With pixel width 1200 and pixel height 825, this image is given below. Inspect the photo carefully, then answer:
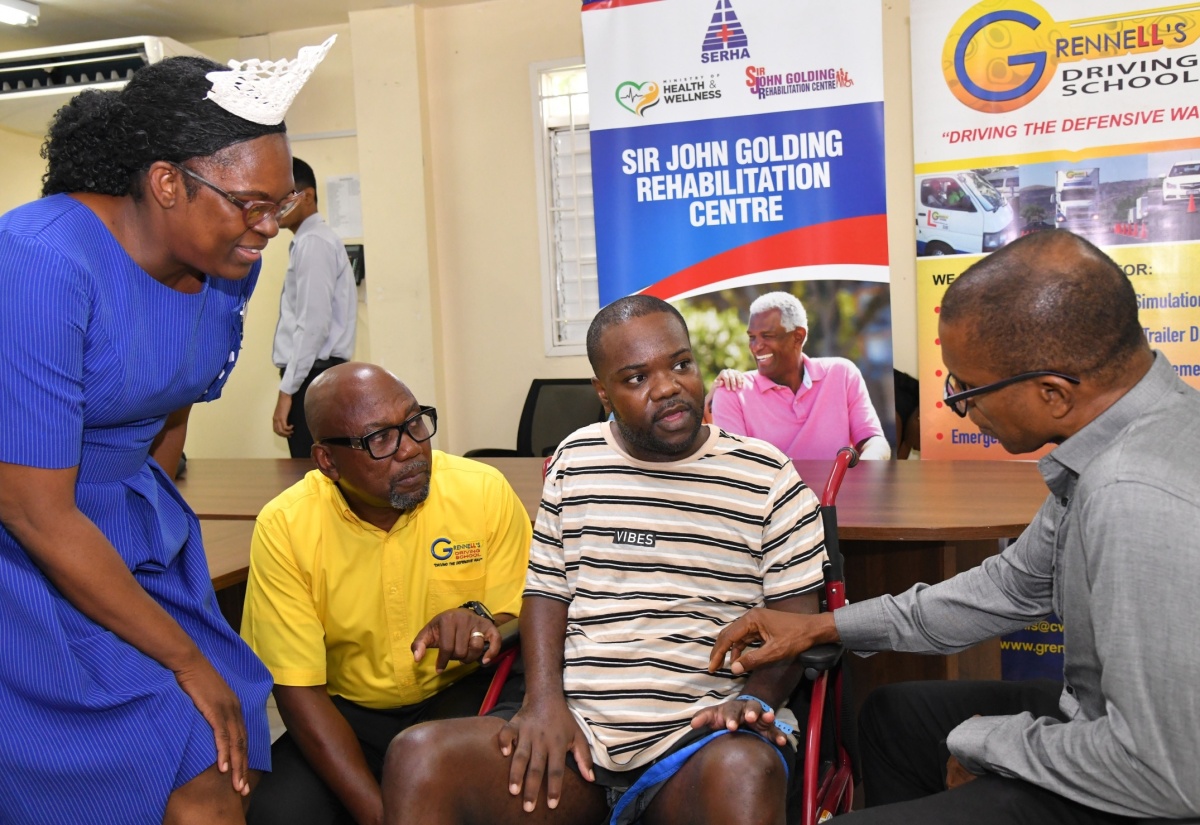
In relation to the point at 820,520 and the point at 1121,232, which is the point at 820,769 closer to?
the point at 820,520

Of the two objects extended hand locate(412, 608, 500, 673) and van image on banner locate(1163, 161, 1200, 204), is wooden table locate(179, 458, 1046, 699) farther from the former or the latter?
van image on banner locate(1163, 161, 1200, 204)

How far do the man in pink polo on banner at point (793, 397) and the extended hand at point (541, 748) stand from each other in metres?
2.46

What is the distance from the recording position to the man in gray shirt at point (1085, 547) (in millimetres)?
1150

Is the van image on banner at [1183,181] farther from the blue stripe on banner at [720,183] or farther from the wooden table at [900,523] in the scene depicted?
the wooden table at [900,523]

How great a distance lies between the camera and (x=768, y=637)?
164 centimetres

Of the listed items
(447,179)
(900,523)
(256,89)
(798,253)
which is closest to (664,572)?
(900,523)

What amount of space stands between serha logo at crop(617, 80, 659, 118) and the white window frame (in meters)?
0.93

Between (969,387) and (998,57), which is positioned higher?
(998,57)

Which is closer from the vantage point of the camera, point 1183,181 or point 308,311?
point 1183,181

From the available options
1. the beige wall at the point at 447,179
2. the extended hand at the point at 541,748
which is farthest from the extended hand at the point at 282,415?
the extended hand at the point at 541,748

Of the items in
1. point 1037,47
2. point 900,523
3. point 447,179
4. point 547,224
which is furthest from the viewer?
point 447,179

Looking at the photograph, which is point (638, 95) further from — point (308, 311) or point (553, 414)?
point (308, 311)

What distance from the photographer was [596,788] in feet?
5.43

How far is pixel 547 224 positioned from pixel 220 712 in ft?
13.8
